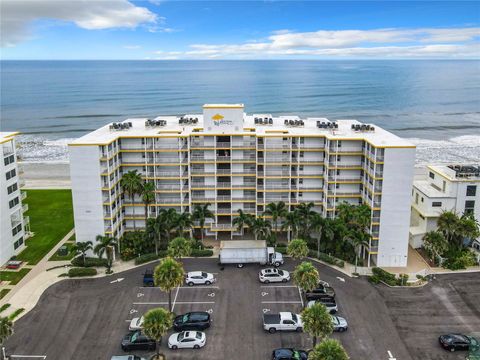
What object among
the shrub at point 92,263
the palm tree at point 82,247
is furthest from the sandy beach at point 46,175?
the shrub at point 92,263

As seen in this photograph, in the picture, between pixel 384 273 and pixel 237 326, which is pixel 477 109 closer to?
pixel 384 273

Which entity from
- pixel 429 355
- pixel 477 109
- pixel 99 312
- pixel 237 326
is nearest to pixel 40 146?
pixel 99 312

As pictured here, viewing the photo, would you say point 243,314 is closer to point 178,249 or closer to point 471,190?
point 178,249

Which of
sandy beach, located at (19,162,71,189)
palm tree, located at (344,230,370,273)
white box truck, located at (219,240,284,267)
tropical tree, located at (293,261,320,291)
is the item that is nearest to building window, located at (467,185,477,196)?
palm tree, located at (344,230,370,273)

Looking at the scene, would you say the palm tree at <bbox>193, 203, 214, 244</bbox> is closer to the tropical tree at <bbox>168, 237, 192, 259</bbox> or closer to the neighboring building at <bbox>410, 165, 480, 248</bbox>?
the tropical tree at <bbox>168, 237, 192, 259</bbox>

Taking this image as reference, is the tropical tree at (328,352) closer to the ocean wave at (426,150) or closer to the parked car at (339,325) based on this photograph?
the parked car at (339,325)
